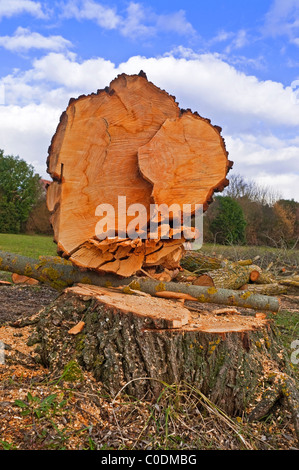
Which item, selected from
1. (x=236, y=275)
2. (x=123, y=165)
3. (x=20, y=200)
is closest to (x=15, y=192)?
(x=20, y=200)

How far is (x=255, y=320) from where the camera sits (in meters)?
2.68

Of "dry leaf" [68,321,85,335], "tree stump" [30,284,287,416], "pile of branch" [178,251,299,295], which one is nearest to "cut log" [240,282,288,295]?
"pile of branch" [178,251,299,295]

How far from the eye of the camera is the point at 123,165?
3158mm

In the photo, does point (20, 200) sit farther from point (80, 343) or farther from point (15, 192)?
point (80, 343)

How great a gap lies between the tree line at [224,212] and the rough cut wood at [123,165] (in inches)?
424

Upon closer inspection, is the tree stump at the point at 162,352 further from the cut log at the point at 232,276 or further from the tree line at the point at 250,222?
the tree line at the point at 250,222

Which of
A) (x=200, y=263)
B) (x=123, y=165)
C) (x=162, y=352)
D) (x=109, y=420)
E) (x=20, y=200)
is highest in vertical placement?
(x=20, y=200)

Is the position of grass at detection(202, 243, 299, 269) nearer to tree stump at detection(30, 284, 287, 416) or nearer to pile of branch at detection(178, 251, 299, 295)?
pile of branch at detection(178, 251, 299, 295)

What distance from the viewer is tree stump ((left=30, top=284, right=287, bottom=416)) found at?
2.24 meters

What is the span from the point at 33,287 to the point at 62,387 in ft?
12.0

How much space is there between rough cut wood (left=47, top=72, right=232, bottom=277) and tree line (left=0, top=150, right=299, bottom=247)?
1077 cm

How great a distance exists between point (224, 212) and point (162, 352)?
42.5 feet
